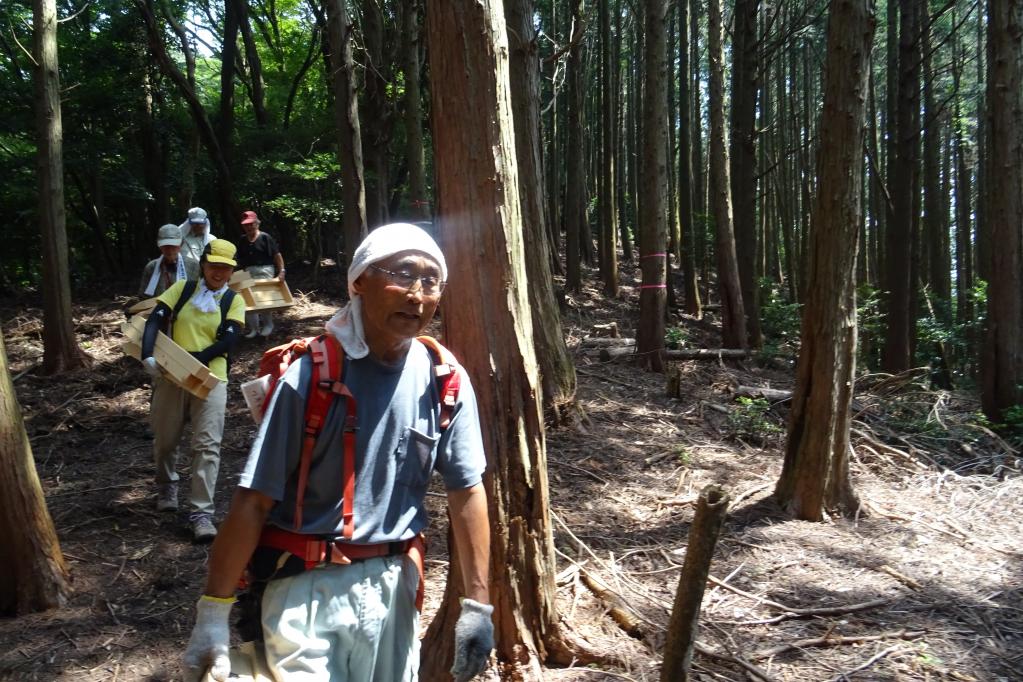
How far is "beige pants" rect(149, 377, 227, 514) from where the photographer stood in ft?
18.5

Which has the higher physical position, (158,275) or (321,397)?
(158,275)

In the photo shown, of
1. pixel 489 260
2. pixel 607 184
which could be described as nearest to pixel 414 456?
pixel 489 260

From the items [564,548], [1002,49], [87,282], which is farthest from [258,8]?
[564,548]

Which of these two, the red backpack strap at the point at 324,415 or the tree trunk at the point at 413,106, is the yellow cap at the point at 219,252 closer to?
the red backpack strap at the point at 324,415

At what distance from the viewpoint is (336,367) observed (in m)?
2.29

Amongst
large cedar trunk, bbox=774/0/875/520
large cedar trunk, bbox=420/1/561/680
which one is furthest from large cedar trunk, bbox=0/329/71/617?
large cedar trunk, bbox=774/0/875/520

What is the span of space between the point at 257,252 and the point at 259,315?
3.85 feet

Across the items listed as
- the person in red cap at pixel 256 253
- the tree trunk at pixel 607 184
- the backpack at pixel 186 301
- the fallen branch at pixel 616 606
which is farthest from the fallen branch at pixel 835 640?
the tree trunk at pixel 607 184

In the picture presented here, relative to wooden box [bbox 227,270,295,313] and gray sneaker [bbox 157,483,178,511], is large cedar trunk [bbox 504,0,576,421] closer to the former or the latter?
gray sneaker [bbox 157,483,178,511]

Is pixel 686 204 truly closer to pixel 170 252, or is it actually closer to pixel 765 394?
pixel 765 394

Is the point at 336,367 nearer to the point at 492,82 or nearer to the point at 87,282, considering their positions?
the point at 492,82

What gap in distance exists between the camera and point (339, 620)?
2268 mm

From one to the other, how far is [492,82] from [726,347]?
405 inches

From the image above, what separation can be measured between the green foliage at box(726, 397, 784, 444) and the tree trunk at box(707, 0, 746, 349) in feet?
15.4
